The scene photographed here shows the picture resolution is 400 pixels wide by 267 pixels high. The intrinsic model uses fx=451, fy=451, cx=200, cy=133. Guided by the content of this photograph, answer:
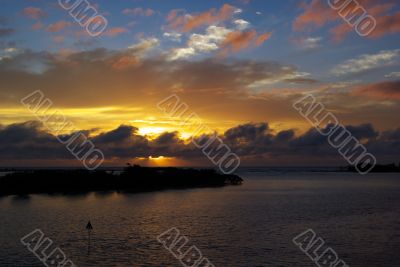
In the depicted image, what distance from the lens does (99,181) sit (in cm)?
11638

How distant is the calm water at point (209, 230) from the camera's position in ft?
110

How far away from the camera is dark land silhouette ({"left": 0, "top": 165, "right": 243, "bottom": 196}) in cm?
9964

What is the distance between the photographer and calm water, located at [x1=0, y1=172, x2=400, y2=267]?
3341 cm

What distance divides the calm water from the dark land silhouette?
25.4m

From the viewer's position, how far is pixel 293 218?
188 feet

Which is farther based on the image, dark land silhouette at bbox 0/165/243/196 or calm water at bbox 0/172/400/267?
dark land silhouette at bbox 0/165/243/196

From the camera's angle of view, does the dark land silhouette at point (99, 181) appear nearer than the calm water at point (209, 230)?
No

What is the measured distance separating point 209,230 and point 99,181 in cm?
7495

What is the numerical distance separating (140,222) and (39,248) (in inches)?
699

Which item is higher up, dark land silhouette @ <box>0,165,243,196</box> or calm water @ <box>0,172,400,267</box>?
dark land silhouette @ <box>0,165,243,196</box>

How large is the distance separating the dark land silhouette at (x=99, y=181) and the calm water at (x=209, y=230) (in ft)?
83.2

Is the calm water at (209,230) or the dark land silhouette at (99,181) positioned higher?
the dark land silhouette at (99,181)

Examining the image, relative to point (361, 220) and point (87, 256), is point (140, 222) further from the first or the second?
point (361, 220)

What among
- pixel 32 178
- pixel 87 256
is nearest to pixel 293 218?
pixel 87 256
